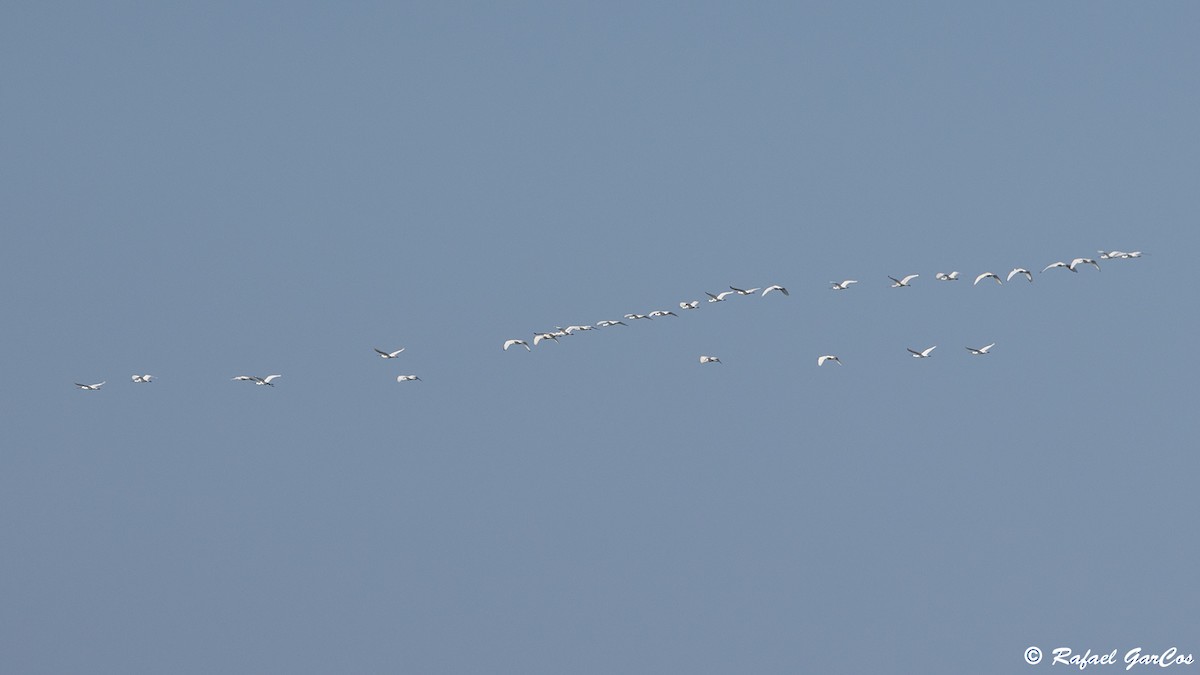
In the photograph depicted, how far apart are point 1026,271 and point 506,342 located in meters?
31.2

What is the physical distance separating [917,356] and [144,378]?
49.0m

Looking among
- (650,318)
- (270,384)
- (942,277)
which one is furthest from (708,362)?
(270,384)

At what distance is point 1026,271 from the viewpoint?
5768 inches

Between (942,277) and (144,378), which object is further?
(144,378)

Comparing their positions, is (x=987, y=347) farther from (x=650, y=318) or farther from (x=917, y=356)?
(x=650, y=318)

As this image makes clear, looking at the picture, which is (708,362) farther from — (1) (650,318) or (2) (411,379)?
(2) (411,379)

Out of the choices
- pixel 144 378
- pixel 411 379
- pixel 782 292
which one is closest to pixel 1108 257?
pixel 782 292

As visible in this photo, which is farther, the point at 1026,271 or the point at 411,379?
the point at 411,379

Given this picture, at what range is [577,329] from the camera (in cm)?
15812

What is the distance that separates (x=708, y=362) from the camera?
158 m

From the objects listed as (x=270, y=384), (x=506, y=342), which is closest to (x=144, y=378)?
(x=270, y=384)

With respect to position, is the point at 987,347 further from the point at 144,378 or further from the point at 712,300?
the point at 144,378

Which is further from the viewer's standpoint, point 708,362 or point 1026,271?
point 708,362

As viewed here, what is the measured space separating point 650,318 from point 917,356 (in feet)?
53.9
